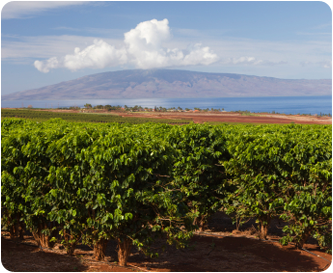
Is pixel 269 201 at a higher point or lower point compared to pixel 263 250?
higher

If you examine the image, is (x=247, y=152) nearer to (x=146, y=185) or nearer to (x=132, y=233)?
(x=146, y=185)

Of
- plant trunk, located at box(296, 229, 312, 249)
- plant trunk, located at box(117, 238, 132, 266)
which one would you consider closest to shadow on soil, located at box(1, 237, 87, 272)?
plant trunk, located at box(117, 238, 132, 266)

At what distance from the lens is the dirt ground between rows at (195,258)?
295 inches

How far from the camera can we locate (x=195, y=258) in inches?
341

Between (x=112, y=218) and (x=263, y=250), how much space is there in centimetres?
535

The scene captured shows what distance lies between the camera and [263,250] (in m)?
9.38

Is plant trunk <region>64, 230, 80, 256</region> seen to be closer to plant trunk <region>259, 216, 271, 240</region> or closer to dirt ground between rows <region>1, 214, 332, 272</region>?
dirt ground between rows <region>1, 214, 332, 272</region>

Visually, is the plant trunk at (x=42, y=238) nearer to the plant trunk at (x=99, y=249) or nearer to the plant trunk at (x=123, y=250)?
the plant trunk at (x=99, y=249)

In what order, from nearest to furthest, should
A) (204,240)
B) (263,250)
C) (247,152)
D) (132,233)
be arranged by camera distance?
(132,233)
(247,152)
(263,250)
(204,240)

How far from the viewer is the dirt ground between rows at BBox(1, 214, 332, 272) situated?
749cm

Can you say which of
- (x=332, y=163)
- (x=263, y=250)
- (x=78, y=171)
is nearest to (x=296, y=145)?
Answer: (x=332, y=163)

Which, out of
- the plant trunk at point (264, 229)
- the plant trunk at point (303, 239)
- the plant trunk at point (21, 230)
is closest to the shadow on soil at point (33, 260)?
the plant trunk at point (21, 230)

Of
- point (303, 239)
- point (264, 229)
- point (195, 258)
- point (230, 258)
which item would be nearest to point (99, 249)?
point (195, 258)

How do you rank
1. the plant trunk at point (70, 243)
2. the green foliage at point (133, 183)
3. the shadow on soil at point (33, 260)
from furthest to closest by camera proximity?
1. the plant trunk at point (70, 243)
2. the shadow on soil at point (33, 260)
3. the green foliage at point (133, 183)
